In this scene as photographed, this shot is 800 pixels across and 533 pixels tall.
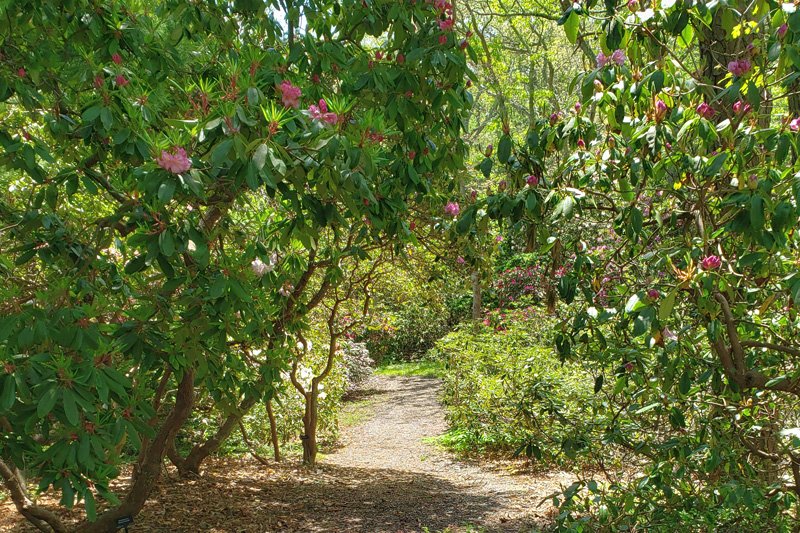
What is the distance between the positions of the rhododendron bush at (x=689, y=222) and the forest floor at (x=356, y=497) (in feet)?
5.10

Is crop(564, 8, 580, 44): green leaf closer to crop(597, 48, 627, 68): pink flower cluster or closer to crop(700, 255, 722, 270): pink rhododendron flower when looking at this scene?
crop(597, 48, 627, 68): pink flower cluster

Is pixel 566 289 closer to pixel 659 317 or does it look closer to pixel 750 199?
pixel 659 317

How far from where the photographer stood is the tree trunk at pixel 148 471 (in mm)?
4090

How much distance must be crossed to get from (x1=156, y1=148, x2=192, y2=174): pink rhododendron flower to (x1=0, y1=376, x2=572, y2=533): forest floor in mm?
3436

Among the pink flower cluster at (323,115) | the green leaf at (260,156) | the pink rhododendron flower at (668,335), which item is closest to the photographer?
the green leaf at (260,156)

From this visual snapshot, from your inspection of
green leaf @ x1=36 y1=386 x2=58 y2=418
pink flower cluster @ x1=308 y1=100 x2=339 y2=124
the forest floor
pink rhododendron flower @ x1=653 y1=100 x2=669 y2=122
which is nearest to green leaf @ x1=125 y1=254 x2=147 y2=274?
green leaf @ x1=36 y1=386 x2=58 y2=418

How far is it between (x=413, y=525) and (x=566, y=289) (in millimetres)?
2832

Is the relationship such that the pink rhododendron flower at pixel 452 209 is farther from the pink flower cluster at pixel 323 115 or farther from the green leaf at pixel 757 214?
the green leaf at pixel 757 214

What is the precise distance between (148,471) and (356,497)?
6.94 feet

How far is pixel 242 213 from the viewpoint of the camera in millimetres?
5008

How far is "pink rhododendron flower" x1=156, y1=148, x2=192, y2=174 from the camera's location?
1.94 meters

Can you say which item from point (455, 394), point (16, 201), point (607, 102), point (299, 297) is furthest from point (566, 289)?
point (455, 394)

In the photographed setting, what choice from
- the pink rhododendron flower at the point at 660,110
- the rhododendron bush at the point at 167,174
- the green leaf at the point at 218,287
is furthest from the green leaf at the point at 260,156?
the pink rhododendron flower at the point at 660,110

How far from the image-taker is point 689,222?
3.09 meters
